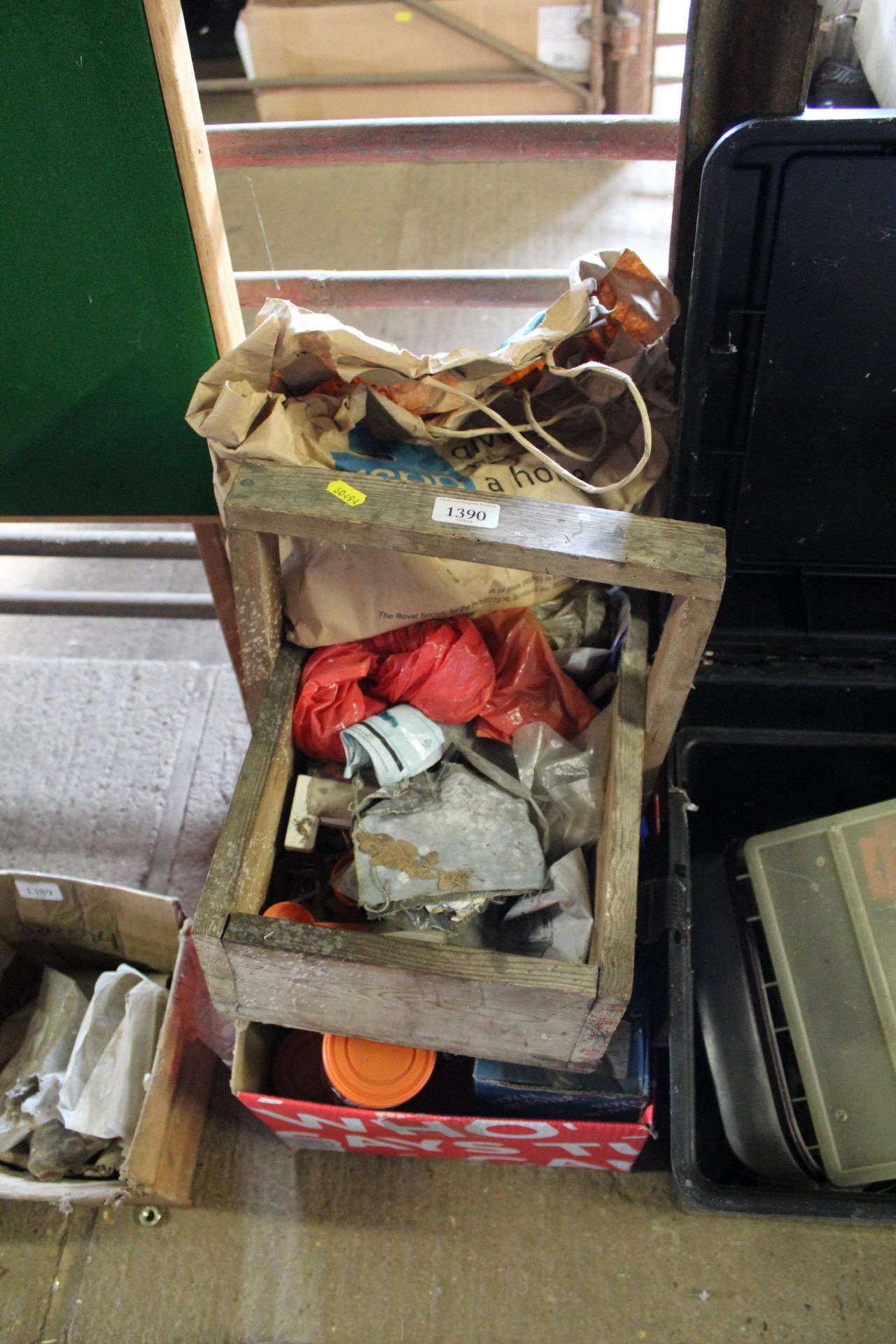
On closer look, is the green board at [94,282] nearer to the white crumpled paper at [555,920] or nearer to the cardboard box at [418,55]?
the white crumpled paper at [555,920]

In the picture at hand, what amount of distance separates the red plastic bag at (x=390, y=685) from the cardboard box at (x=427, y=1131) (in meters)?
0.39

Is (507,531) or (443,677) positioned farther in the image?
(443,677)

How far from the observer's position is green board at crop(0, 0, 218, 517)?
1.09 meters

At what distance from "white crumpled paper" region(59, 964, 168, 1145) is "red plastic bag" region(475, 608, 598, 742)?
0.68 meters

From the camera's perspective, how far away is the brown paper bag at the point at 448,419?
45.1 inches

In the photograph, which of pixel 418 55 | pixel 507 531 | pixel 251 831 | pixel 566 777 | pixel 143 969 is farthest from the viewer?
pixel 418 55

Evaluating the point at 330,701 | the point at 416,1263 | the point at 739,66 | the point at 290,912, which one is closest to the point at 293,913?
the point at 290,912

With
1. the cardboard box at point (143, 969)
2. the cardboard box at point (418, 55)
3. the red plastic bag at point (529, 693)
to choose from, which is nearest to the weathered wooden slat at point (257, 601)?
the red plastic bag at point (529, 693)

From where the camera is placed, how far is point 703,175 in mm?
974

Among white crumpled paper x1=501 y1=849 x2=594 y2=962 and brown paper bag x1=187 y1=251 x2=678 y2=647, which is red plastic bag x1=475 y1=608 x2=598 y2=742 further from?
white crumpled paper x1=501 y1=849 x2=594 y2=962

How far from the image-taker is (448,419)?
1209 millimetres

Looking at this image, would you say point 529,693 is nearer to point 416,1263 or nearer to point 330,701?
point 330,701

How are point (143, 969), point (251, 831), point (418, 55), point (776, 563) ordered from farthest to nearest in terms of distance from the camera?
point (418, 55) < point (143, 969) < point (776, 563) < point (251, 831)

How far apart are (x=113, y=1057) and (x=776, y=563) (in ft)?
3.83
